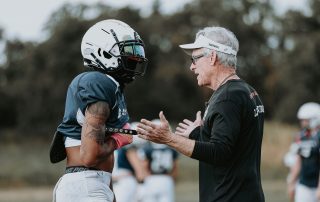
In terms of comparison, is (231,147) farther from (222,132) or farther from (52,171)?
(52,171)

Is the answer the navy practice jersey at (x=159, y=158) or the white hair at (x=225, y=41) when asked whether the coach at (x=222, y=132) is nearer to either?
the white hair at (x=225, y=41)

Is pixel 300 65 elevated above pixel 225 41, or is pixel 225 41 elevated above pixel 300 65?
pixel 300 65

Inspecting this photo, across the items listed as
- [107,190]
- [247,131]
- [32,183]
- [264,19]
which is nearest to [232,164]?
[247,131]

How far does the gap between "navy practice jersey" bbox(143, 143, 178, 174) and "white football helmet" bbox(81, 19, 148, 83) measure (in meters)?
6.84

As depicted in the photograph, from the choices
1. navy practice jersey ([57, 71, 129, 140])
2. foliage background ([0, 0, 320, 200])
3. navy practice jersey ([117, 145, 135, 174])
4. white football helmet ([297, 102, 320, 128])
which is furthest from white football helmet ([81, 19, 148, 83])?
foliage background ([0, 0, 320, 200])

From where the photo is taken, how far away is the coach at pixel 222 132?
479 centimetres

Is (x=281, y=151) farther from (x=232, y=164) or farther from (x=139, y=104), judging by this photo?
(x=232, y=164)

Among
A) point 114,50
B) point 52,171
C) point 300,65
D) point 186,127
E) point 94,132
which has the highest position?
point 300,65

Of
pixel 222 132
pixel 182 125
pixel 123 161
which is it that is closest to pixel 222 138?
pixel 222 132

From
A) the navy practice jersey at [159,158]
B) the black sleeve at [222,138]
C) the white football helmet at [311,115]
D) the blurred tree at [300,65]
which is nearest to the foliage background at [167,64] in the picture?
the blurred tree at [300,65]

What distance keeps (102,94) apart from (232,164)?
1048mm

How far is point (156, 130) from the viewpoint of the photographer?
473 centimetres

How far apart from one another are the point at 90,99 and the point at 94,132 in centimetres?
24

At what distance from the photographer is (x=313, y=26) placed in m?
44.9
